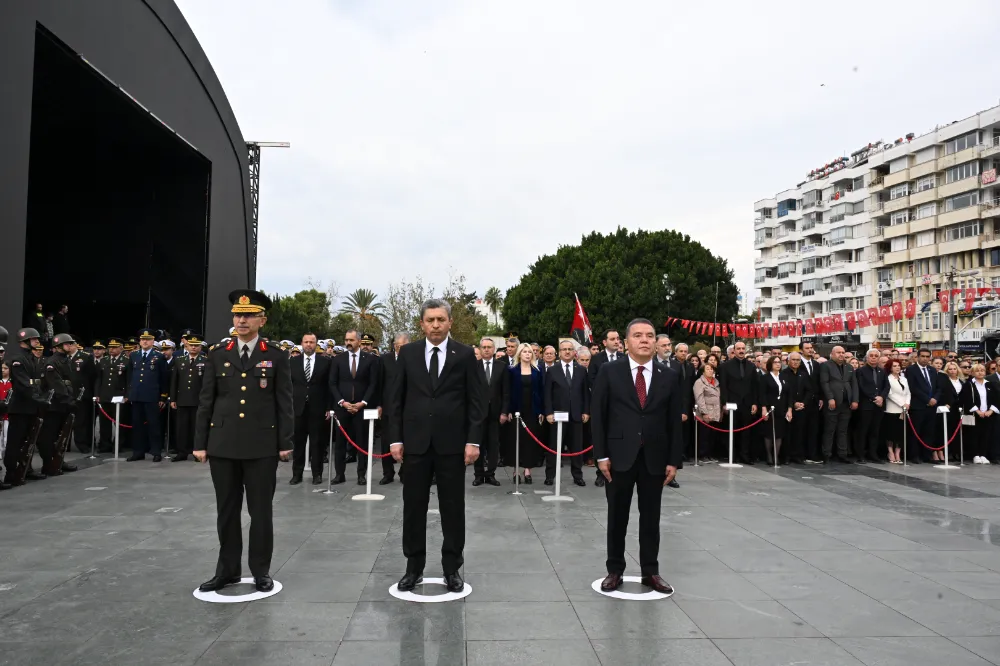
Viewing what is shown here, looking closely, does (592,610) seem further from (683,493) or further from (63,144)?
(63,144)

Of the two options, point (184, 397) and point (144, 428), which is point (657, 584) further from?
point (144, 428)

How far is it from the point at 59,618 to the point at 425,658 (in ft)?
7.52

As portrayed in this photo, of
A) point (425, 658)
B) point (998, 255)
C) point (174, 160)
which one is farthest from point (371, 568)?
point (998, 255)

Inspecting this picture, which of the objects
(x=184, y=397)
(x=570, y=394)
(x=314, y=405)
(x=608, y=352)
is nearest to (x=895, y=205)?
(x=608, y=352)

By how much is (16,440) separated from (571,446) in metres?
7.29

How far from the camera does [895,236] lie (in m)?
59.0

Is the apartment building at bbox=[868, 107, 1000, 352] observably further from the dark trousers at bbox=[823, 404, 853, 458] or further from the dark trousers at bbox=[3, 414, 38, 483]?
the dark trousers at bbox=[3, 414, 38, 483]

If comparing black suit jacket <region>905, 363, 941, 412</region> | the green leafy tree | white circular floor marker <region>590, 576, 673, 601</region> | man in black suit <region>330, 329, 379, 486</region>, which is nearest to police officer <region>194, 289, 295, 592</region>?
white circular floor marker <region>590, 576, 673, 601</region>

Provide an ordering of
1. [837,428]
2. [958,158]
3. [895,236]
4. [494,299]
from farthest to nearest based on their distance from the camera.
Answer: [494,299], [895,236], [958,158], [837,428]

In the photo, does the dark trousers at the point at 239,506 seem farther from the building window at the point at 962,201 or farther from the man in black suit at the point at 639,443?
the building window at the point at 962,201

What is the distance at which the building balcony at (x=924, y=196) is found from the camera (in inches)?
2114

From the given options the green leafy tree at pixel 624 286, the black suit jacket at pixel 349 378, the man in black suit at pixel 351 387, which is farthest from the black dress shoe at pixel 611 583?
the green leafy tree at pixel 624 286

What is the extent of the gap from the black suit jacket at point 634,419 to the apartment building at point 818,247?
60.6 meters

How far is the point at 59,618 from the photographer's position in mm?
4277
